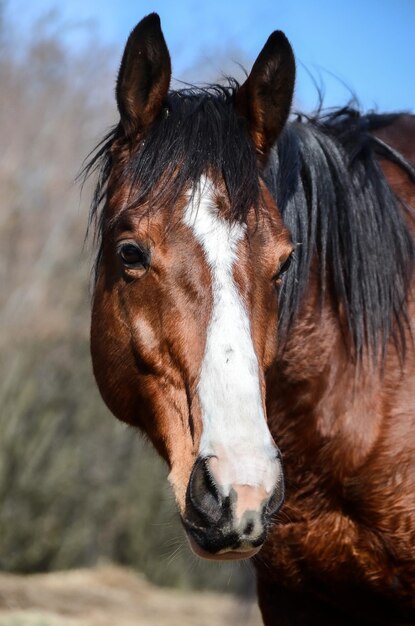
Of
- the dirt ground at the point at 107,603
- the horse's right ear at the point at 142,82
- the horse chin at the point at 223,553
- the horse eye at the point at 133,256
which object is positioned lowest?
the dirt ground at the point at 107,603

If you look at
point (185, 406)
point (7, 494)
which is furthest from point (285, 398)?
point (7, 494)

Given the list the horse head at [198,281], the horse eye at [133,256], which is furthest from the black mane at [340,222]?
the horse eye at [133,256]

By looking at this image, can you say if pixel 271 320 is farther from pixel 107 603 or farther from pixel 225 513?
pixel 107 603

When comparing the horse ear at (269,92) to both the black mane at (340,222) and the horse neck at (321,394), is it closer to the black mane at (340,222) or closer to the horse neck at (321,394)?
the black mane at (340,222)

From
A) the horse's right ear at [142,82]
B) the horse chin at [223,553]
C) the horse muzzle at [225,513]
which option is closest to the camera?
the horse muzzle at [225,513]

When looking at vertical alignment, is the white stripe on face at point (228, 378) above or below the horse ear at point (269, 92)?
below

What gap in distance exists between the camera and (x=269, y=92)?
350 centimetres

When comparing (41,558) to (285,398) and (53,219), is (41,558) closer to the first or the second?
(53,219)

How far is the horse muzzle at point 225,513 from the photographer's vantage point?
8.38 ft

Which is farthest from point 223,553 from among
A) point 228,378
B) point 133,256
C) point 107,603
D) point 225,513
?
point 107,603

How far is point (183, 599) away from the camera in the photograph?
44.4 feet

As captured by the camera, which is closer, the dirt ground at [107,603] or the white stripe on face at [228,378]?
the white stripe on face at [228,378]

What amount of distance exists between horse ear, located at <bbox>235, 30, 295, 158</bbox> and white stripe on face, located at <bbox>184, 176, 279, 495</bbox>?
0.55 metres

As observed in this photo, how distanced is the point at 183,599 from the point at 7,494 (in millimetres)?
3323
